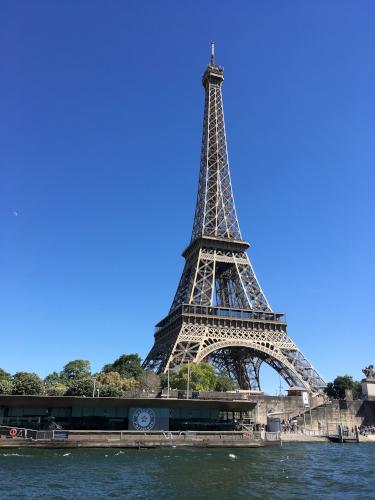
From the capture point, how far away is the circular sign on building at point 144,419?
44.0m

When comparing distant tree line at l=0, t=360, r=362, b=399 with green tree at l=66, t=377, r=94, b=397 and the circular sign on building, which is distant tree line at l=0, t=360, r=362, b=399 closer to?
green tree at l=66, t=377, r=94, b=397

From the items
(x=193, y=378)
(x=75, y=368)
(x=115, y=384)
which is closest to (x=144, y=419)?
(x=115, y=384)

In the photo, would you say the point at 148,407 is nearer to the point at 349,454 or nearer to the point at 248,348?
the point at 349,454

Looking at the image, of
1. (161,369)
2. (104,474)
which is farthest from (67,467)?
(161,369)

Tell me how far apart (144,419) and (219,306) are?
2974 centimetres

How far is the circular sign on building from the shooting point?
43969 mm

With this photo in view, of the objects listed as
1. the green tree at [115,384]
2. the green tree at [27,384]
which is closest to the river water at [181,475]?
the green tree at [27,384]

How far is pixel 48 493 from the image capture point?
19281mm

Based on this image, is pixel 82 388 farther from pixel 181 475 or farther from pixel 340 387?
pixel 340 387

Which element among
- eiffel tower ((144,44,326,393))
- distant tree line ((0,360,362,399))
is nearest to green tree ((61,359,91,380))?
distant tree line ((0,360,362,399))

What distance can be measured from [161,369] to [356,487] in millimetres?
44178

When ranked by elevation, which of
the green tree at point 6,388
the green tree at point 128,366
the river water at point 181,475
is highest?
the green tree at point 128,366

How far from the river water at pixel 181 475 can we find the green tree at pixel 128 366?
30.2m

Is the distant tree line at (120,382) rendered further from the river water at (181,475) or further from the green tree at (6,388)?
the river water at (181,475)
